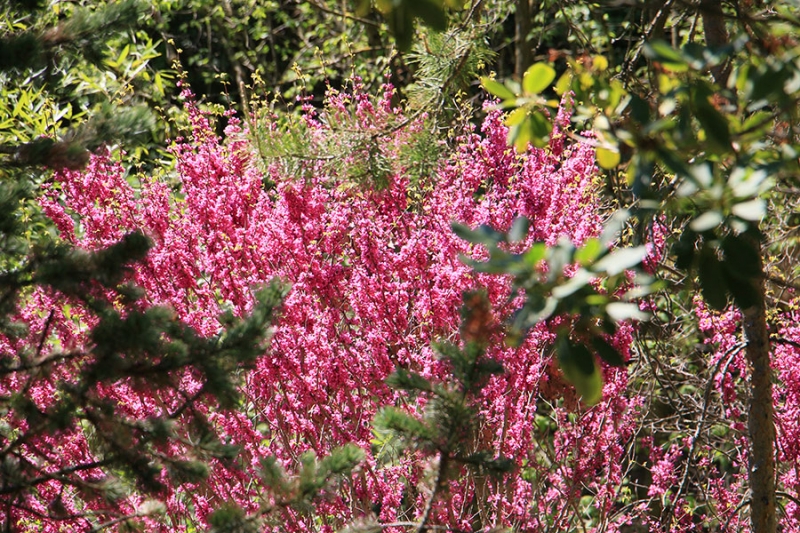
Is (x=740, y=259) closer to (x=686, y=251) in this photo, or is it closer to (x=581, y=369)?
(x=686, y=251)

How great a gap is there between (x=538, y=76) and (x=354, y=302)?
236 centimetres

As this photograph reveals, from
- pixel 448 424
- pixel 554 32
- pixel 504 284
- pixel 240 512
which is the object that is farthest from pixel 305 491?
pixel 554 32

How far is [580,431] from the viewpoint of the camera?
4129mm

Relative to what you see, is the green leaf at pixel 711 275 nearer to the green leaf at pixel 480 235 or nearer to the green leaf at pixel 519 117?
the green leaf at pixel 480 235

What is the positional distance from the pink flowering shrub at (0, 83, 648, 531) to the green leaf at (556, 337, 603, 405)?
2102 mm

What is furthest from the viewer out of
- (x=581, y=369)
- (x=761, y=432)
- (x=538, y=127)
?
(x=761, y=432)

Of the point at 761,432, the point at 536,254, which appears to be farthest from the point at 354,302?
the point at 536,254

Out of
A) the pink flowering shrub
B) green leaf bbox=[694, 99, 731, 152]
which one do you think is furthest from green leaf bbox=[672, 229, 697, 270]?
the pink flowering shrub

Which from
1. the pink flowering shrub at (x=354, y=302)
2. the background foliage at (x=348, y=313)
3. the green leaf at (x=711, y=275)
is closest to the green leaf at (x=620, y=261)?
the green leaf at (x=711, y=275)

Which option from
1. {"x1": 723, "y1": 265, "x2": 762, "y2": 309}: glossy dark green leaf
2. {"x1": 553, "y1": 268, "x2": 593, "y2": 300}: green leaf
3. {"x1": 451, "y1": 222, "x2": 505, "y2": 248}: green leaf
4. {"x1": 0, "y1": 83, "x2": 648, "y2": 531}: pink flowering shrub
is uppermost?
{"x1": 0, "y1": 83, "x2": 648, "y2": 531}: pink flowering shrub

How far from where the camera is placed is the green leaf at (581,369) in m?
1.59

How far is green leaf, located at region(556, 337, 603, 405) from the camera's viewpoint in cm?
159

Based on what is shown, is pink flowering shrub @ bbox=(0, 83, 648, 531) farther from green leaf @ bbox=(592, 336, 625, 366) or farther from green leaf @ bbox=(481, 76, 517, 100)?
green leaf @ bbox=(592, 336, 625, 366)

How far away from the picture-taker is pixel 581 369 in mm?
1598
